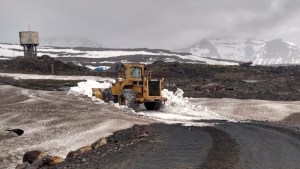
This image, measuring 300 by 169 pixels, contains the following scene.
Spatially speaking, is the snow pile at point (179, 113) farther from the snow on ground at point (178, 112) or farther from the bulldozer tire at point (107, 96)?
the bulldozer tire at point (107, 96)

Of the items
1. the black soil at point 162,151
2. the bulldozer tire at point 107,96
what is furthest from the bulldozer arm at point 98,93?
the black soil at point 162,151

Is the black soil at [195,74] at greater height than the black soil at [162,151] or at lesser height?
lesser

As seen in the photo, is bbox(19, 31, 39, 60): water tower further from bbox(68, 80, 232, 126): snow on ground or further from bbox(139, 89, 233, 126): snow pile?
bbox(139, 89, 233, 126): snow pile

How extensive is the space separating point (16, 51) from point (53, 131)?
596 ft

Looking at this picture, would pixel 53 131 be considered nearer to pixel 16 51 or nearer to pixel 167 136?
pixel 167 136

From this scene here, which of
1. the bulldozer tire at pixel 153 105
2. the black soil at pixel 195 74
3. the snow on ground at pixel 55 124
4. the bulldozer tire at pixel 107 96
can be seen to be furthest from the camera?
the black soil at pixel 195 74

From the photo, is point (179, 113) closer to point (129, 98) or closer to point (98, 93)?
point (129, 98)

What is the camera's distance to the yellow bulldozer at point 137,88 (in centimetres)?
3228

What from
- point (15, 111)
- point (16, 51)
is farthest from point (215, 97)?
point (16, 51)

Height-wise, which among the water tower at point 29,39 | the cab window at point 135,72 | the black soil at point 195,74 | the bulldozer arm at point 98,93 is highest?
the water tower at point 29,39

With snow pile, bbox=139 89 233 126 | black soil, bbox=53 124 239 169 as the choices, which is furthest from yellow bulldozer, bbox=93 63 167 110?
black soil, bbox=53 124 239 169

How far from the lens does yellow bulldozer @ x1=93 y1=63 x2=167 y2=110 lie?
3228cm

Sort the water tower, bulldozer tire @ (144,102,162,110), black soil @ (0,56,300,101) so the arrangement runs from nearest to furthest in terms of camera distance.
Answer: bulldozer tire @ (144,102,162,110)
black soil @ (0,56,300,101)
the water tower

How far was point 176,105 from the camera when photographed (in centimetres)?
3441
